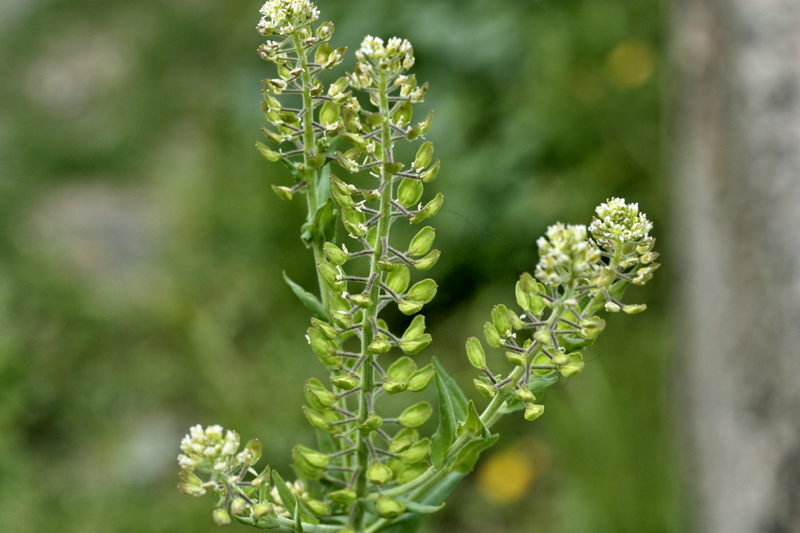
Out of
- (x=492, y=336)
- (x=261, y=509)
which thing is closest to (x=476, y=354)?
(x=492, y=336)

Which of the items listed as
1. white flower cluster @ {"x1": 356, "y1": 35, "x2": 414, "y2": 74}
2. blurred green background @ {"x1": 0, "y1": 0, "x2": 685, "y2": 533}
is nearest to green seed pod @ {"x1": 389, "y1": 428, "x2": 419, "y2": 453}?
white flower cluster @ {"x1": 356, "y1": 35, "x2": 414, "y2": 74}

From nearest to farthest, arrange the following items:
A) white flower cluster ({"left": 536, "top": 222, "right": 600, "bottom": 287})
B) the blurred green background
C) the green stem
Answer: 1. white flower cluster ({"left": 536, "top": 222, "right": 600, "bottom": 287})
2. the green stem
3. the blurred green background

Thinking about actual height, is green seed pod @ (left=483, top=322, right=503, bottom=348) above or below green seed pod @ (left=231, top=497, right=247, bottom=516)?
above

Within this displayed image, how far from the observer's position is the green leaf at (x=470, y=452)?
76cm

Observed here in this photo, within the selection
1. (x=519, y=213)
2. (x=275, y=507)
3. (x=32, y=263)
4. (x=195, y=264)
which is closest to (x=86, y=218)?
(x=32, y=263)

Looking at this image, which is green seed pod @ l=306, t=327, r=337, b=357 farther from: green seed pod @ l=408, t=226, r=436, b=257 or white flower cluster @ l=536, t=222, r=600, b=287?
white flower cluster @ l=536, t=222, r=600, b=287

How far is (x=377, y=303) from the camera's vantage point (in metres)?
0.72

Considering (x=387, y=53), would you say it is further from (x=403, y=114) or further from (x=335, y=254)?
(x=335, y=254)

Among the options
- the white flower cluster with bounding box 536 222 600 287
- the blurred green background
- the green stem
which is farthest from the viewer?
the blurred green background

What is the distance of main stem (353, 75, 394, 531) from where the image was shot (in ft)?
2.21

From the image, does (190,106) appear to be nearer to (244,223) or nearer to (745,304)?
(244,223)

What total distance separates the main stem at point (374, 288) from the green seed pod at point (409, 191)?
0.02 m

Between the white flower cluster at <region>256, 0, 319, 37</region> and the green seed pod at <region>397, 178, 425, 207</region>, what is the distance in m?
0.18

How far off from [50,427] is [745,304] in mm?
2897
